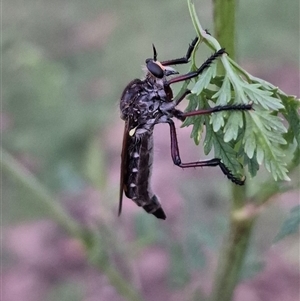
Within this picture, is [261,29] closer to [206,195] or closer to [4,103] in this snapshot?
[206,195]

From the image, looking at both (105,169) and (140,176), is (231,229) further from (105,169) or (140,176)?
(105,169)

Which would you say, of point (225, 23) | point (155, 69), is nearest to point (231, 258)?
point (155, 69)

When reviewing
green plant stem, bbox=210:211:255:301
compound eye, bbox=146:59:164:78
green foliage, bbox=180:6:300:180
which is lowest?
green plant stem, bbox=210:211:255:301

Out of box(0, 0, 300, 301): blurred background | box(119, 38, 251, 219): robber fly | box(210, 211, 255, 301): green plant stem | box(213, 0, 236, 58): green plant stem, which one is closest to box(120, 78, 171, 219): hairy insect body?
box(119, 38, 251, 219): robber fly

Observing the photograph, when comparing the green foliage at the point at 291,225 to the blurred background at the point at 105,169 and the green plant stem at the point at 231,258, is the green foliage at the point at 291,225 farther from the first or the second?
the blurred background at the point at 105,169

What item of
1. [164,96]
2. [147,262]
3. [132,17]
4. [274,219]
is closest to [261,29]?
[132,17]

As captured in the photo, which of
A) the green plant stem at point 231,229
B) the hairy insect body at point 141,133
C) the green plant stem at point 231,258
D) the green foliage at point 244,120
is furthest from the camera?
the hairy insect body at point 141,133

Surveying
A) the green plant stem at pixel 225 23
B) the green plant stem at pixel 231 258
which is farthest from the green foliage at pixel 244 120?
the green plant stem at pixel 231 258

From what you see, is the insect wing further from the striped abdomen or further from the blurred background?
the blurred background
